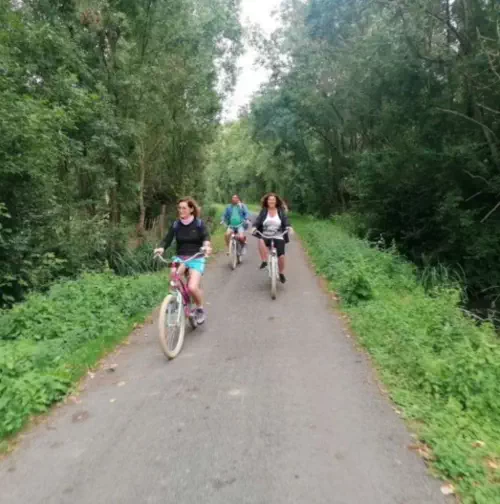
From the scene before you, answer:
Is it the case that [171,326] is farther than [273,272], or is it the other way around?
[273,272]

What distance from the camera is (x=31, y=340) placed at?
5.77 m

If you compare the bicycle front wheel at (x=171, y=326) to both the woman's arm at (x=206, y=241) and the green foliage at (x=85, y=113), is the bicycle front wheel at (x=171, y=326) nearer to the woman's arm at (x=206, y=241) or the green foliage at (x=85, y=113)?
the woman's arm at (x=206, y=241)

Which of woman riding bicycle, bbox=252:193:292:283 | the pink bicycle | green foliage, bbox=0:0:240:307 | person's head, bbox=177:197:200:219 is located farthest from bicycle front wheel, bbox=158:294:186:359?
green foliage, bbox=0:0:240:307

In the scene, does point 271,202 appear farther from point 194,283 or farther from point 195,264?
point 194,283

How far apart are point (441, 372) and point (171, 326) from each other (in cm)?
337

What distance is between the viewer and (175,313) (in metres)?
5.90

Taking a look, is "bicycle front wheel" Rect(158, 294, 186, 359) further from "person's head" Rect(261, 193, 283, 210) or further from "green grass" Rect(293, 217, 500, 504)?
"person's head" Rect(261, 193, 283, 210)

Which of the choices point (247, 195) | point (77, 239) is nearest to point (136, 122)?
point (77, 239)

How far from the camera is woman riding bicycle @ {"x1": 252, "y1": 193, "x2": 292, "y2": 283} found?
354 inches

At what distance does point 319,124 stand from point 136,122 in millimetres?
14498

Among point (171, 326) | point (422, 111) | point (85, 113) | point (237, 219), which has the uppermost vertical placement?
point (422, 111)

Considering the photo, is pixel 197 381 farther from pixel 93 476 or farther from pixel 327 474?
pixel 327 474

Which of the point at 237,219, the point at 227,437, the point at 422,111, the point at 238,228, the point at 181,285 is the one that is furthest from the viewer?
the point at 422,111

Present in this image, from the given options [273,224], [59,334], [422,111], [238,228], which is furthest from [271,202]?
[422,111]
